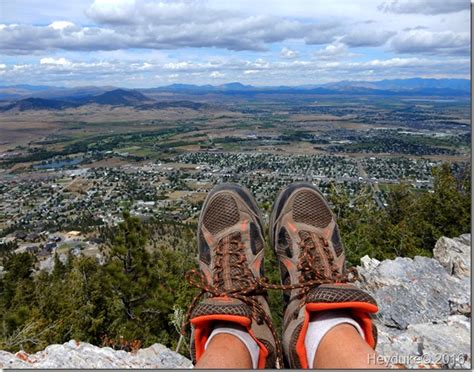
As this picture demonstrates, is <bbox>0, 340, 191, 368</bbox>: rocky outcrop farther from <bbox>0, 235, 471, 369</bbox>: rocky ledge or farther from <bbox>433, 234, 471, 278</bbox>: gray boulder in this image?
<bbox>433, 234, 471, 278</bbox>: gray boulder

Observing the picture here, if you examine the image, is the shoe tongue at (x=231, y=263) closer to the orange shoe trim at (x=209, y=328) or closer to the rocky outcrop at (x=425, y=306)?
the orange shoe trim at (x=209, y=328)

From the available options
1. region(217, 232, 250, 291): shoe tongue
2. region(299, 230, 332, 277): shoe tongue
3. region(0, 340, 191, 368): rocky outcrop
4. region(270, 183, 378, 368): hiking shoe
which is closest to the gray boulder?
region(270, 183, 378, 368): hiking shoe

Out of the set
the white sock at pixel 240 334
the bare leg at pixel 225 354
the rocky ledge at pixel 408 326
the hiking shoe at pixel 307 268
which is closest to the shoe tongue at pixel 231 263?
the hiking shoe at pixel 307 268

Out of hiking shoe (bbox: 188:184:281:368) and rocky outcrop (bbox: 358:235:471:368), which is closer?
hiking shoe (bbox: 188:184:281:368)

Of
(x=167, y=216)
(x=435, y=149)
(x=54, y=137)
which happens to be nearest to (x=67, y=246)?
(x=167, y=216)

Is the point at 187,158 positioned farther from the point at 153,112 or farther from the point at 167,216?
→ the point at 153,112
